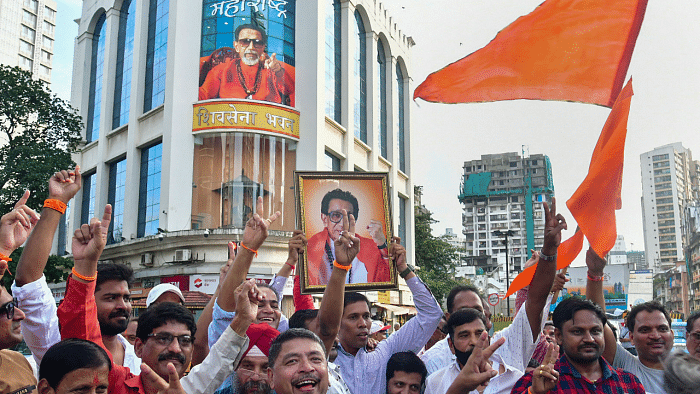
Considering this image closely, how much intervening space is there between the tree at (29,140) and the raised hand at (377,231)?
45.7ft

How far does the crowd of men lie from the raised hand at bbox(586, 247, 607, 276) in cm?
1

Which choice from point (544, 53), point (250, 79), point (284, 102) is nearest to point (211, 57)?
point (250, 79)

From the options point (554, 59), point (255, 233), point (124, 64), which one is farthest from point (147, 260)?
point (554, 59)

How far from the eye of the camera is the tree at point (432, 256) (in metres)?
37.0

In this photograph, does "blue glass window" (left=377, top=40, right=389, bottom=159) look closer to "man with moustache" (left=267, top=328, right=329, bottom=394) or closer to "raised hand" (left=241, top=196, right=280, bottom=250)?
"raised hand" (left=241, top=196, right=280, bottom=250)

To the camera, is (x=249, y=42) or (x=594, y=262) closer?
(x=594, y=262)

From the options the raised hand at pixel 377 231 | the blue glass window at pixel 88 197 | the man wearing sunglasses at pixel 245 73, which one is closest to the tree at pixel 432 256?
the man wearing sunglasses at pixel 245 73

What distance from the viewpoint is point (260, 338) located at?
407 centimetres

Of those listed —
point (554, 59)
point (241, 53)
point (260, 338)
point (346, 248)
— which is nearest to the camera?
point (260, 338)

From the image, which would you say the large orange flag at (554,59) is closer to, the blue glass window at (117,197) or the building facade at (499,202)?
the blue glass window at (117,197)

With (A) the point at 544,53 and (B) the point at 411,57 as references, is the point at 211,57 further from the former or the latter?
(A) the point at 544,53

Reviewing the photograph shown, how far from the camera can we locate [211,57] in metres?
22.0

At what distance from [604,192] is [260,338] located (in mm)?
2506

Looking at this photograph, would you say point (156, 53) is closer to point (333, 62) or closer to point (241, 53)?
point (241, 53)
